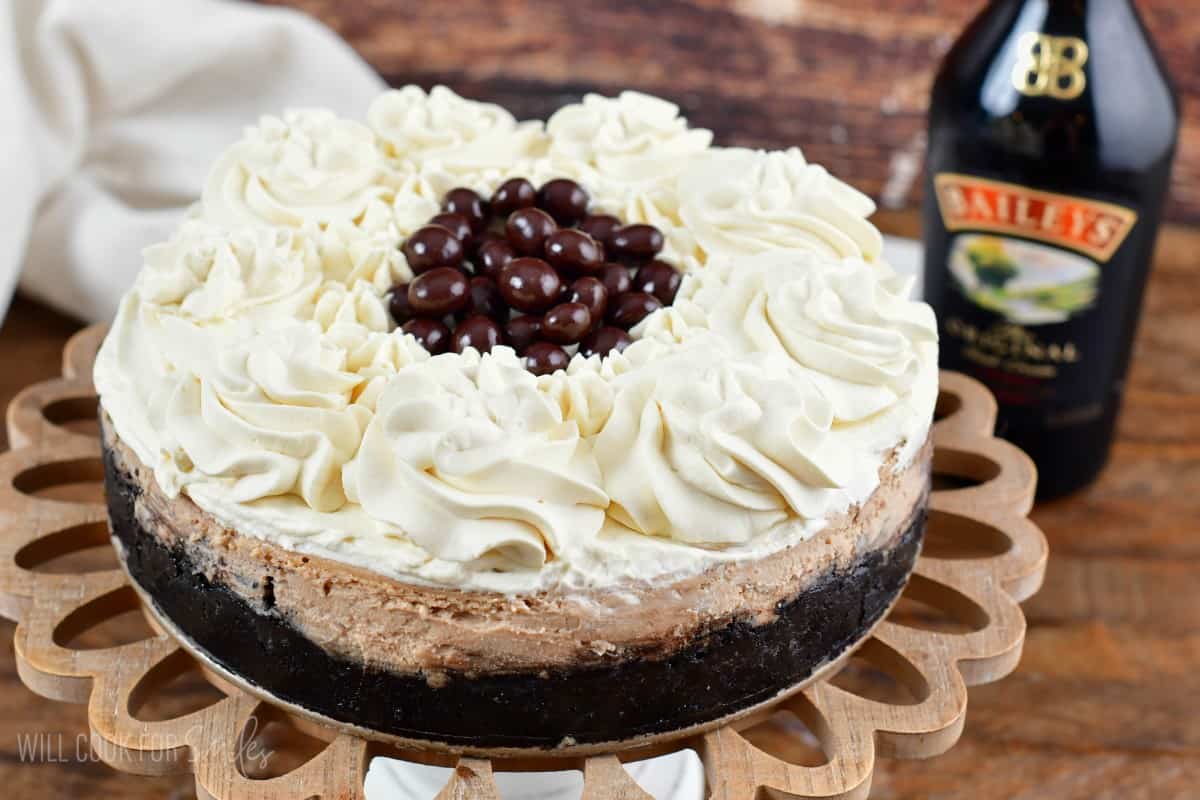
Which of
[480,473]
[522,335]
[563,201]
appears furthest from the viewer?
[563,201]

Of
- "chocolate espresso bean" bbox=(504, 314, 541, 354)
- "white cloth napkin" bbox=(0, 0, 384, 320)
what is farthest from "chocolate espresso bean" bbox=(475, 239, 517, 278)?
"white cloth napkin" bbox=(0, 0, 384, 320)

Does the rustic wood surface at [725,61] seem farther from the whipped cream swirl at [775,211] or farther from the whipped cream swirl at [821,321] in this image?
the whipped cream swirl at [821,321]

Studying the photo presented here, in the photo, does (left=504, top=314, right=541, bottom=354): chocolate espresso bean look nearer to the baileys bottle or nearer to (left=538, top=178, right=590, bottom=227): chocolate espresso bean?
(left=538, top=178, right=590, bottom=227): chocolate espresso bean

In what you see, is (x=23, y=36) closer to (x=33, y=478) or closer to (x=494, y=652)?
(x=33, y=478)

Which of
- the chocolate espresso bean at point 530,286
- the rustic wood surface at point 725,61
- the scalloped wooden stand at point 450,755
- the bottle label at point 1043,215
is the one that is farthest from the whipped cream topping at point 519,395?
the rustic wood surface at point 725,61

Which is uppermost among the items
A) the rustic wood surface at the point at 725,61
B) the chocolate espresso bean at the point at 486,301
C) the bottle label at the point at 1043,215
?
the chocolate espresso bean at the point at 486,301

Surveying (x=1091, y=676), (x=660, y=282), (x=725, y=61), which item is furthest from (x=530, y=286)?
(x=725, y=61)

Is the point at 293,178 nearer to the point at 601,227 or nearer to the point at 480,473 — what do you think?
the point at 601,227
